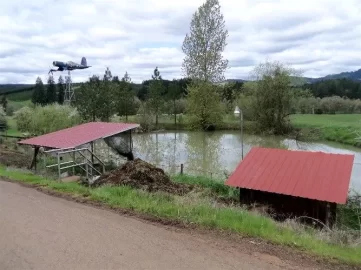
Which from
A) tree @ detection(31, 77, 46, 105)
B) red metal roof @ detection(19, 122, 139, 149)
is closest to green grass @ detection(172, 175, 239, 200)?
red metal roof @ detection(19, 122, 139, 149)

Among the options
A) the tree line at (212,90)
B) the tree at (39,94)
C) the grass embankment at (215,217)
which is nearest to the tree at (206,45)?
the tree line at (212,90)

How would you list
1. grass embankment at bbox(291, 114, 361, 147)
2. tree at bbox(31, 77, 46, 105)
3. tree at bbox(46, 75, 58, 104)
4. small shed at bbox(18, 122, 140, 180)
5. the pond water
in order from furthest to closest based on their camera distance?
tree at bbox(46, 75, 58, 104)
tree at bbox(31, 77, 46, 105)
grass embankment at bbox(291, 114, 361, 147)
the pond water
small shed at bbox(18, 122, 140, 180)

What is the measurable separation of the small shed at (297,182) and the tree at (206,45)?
103ft

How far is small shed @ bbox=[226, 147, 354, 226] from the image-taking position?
1055cm

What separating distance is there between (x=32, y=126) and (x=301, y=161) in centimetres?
2973

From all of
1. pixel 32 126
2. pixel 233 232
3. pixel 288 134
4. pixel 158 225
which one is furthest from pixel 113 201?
pixel 288 134

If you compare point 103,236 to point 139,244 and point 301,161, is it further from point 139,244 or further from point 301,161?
point 301,161

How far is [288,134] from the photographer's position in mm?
44469

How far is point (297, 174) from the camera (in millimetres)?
11367

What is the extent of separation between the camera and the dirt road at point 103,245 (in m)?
5.07

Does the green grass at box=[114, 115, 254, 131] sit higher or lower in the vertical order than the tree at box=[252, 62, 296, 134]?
lower

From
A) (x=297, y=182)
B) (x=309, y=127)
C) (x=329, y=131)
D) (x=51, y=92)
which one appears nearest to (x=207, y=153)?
(x=297, y=182)

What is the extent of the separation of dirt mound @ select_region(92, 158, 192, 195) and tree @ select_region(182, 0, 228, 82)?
104 ft

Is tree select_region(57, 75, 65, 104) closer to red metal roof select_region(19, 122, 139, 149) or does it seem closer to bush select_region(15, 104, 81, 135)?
bush select_region(15, 104, 81, 135)
